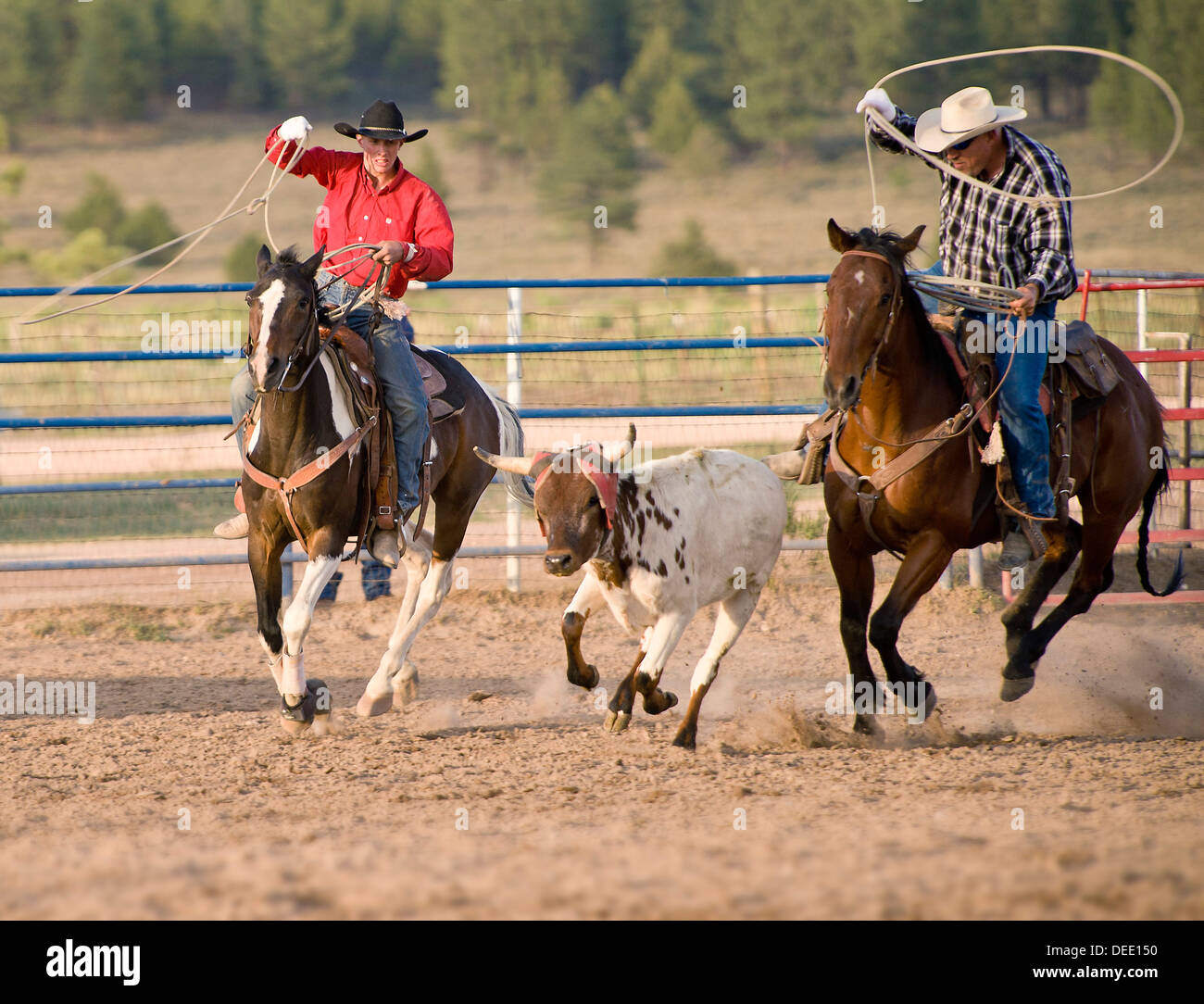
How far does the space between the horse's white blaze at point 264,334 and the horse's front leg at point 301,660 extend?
0.87 m

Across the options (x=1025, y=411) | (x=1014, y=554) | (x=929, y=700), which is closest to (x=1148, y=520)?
(x=1014, y=554)

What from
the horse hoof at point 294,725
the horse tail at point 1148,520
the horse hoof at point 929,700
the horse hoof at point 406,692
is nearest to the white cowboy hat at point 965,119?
the horse tail at point 1148,520

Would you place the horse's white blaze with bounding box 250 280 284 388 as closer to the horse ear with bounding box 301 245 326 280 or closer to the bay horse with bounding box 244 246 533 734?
the bay horse with bounding box 244 246 533 734

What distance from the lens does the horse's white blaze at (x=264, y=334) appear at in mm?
5242

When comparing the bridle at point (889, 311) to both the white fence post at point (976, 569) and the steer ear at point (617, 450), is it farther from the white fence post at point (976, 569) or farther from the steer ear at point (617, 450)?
the white fence post at point (976, 569)

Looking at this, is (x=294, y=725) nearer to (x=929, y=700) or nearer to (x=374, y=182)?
(x=374, y=182)

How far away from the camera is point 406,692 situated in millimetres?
6684

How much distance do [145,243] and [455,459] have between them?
45787 millimetres

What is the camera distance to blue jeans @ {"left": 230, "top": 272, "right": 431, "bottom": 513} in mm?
6137

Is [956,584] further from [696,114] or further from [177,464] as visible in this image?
[696,114]

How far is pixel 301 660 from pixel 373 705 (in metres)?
0.74

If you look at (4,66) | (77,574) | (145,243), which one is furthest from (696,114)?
(77,574)

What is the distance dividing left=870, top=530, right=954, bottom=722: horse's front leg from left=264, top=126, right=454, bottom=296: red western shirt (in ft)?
8.43
